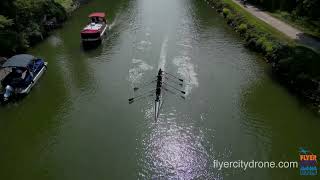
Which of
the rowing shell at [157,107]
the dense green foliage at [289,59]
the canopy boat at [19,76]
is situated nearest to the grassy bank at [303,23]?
the dense green foliage at [289,59]

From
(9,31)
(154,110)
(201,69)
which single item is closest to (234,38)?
(201,69)

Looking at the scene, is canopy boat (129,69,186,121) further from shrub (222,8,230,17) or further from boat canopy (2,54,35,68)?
shrub (222,8,230,17)

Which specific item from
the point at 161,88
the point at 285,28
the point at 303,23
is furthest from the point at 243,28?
the point at 161,88

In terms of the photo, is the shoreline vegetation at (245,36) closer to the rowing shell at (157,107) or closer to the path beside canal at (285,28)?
the path beside canal at (285,28)

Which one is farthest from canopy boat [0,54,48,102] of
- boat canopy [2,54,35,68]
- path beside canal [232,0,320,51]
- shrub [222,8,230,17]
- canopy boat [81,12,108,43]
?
shrub [222,8,230,17]

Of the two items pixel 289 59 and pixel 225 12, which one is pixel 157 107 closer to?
pixel 289 59

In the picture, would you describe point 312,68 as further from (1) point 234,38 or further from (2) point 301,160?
(1) point 234,38
